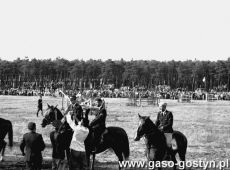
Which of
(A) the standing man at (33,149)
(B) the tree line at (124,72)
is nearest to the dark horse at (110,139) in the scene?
(A) the standing man at (33,149)

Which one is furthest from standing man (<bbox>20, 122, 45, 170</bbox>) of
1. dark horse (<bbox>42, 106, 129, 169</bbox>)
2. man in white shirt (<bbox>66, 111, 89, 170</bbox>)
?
dark horse (<bbox>42, 106, 129, 169</bbox>)

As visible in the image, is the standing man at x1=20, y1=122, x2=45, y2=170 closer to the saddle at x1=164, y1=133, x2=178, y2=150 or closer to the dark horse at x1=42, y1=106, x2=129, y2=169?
the dark horse at x1=42, y1=106, x2=129, y2=169

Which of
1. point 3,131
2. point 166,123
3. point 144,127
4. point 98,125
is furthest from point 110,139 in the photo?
point 3,131

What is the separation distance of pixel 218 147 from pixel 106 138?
737 centimetres

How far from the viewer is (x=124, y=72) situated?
101 meters

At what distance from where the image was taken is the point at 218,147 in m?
18.3

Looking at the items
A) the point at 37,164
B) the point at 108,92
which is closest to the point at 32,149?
the point at 37,164

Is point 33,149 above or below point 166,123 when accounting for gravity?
below

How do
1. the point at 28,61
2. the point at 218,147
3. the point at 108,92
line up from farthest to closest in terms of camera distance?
the point at 28,61, the point at 108,92, the point at 218,147

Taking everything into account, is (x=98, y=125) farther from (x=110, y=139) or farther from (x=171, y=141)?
(x=171, y=141)

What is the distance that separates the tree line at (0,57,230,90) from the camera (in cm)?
9388

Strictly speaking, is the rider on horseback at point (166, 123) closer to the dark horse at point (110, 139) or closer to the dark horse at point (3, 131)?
the dark horse at point (110, 139)

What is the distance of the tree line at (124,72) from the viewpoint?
→ 93.9 m

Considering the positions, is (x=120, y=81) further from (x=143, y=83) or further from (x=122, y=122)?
(x=122, y=122)
